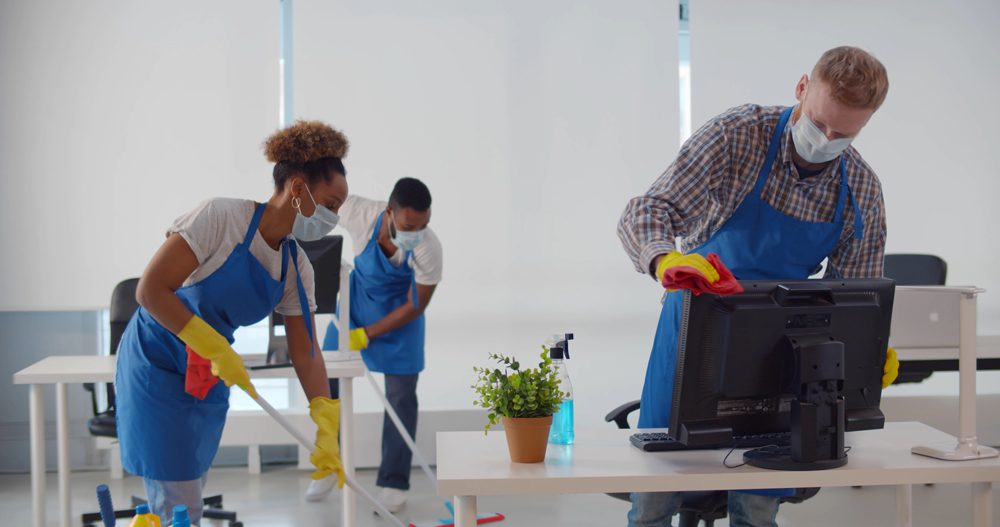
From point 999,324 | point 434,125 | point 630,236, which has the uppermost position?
point 434,125

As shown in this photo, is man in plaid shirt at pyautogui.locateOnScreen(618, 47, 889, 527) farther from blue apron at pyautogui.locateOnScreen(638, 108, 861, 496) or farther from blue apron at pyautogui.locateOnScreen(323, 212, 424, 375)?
blue apron at pyautogui.locateOnScreen(323, 212, 424, 375)

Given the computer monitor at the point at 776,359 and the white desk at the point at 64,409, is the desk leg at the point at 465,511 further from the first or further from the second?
the white desk at the point at 64,409

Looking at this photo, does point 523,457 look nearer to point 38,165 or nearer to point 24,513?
point 24,513

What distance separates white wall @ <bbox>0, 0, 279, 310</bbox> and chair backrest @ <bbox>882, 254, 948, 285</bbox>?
2.84 meters

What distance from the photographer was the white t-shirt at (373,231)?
Answer: 3338 millimetres

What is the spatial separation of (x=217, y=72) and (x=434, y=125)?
1.03 meters

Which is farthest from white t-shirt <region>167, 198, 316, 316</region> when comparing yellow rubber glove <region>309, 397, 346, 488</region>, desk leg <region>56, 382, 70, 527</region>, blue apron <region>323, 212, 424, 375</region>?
blue apron <region>323, 212, 424, 375</region>

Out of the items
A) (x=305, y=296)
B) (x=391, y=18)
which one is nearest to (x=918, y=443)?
(x=305, y=296)

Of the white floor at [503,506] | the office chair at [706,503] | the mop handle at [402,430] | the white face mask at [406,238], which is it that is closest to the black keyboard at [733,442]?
the office chair at [706,503]

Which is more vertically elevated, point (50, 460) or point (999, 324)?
point (999, 324)

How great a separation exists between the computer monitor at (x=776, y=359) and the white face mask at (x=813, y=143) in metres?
0.32

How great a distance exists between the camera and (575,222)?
4.15m

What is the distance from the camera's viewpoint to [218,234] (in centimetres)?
185

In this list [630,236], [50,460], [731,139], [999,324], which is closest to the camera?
[630,236]
